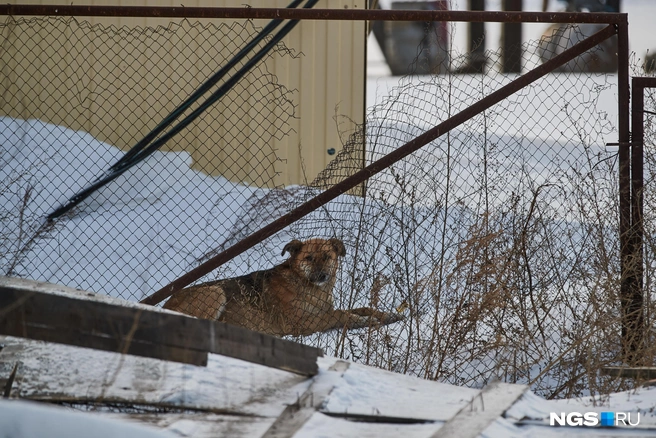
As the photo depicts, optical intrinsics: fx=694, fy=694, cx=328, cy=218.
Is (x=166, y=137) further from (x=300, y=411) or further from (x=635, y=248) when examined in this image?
(x=300, y=411)

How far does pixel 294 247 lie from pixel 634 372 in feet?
10.5

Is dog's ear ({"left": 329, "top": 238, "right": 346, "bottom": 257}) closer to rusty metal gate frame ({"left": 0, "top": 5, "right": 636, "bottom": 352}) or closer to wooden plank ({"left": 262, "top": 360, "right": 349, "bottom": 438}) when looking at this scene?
rusty metal gate frame ({"left": 0, "top": 5, "right": 636, "bottom": 352})

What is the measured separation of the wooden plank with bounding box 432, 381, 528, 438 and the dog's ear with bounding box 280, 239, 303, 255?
3.42 metres

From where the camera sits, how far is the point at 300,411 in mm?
2207

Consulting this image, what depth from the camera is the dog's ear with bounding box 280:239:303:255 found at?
589cm

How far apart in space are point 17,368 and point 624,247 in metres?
3.67

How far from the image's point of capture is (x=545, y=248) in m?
4.66

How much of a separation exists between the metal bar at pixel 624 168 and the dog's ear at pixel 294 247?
8.40 ft

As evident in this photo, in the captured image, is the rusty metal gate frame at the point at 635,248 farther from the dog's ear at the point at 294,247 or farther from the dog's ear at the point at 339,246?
the dog's ear at the point at 294,247

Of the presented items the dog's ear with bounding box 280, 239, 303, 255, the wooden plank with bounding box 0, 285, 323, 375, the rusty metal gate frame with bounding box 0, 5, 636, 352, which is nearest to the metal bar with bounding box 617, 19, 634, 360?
the rusty metal gate frame with bounding box 0, 5, 636, 352

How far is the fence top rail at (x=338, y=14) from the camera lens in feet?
15.7

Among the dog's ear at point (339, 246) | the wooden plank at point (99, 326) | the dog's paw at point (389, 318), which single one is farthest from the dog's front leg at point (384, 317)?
the wooden plank at point (99, 326)

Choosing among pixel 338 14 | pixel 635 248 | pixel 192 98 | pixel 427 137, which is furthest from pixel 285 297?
pixel 192 98

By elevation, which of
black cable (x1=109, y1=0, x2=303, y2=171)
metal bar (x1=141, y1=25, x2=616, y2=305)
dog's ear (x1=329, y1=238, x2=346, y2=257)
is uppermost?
black cable (x1=109, y1=0, x2=303, y2=171)
